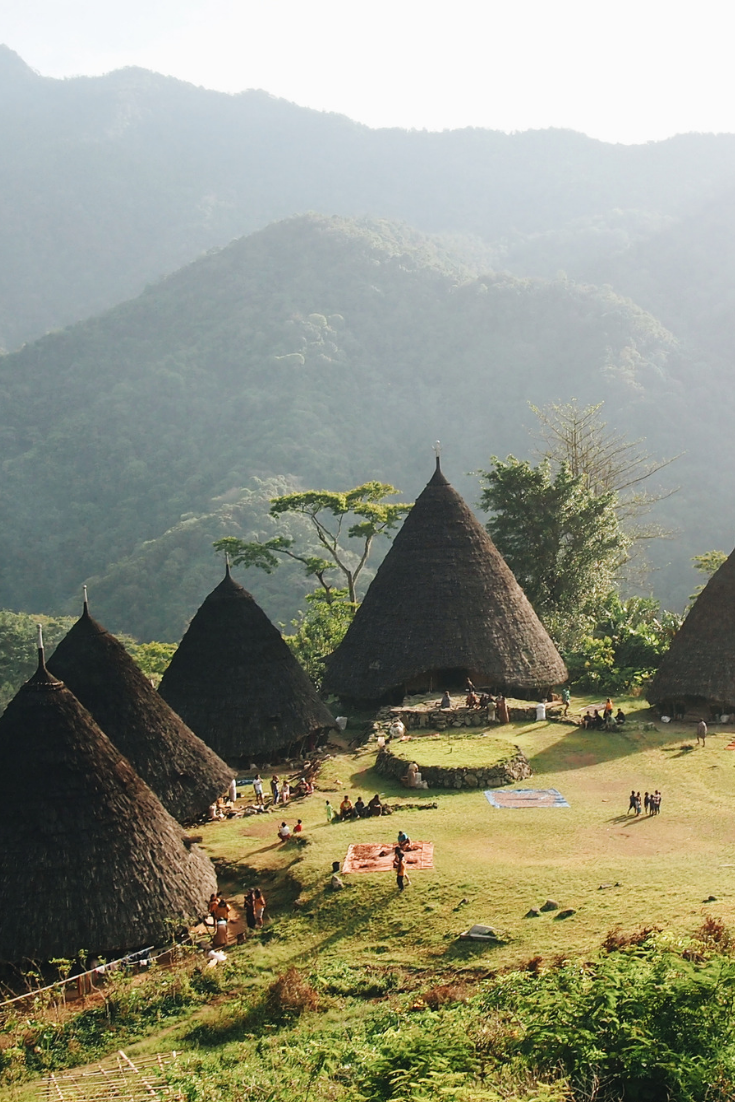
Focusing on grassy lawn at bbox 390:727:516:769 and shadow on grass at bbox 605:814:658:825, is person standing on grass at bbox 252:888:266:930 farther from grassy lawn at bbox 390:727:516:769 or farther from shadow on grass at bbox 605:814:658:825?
shadow on grass at bbox 605:814:658:825

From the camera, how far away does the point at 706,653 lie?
25234 millimetres

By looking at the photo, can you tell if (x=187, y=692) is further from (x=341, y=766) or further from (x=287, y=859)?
(x=287, y=859)

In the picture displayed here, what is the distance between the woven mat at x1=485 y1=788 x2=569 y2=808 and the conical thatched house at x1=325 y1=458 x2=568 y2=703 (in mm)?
6689

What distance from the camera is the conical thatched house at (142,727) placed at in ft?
64.6

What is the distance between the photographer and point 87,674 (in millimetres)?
20672

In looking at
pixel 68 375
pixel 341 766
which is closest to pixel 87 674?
pixel 341 766

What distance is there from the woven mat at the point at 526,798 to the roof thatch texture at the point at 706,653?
21.4 ft

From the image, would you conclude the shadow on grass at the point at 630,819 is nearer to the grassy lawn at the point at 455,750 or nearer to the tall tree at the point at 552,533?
the grassy lawn at the point at 455,750

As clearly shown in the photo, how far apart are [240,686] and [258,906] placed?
9068mm

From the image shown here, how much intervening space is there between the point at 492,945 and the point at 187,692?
41.4ft

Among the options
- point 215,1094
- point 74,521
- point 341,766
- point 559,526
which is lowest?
point 215,1094

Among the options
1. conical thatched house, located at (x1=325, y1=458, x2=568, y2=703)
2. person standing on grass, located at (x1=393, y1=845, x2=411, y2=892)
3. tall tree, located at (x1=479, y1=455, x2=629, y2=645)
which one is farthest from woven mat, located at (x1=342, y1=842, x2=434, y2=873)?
tall tree, located at (x1=479, y1=455, x2=629, y2=645)

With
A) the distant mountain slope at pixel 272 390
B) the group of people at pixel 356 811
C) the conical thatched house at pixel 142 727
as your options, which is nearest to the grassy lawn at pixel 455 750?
the group of people at pixel 356 811

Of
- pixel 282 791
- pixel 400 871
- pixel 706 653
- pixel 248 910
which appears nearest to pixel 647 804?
pixel 400 871
